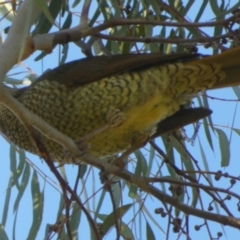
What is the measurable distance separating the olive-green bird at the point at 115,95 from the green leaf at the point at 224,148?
31 cm

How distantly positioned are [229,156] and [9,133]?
0.90 metres

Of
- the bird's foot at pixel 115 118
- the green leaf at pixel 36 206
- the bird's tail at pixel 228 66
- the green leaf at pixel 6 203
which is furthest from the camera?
the green leaf at pixel 6 203

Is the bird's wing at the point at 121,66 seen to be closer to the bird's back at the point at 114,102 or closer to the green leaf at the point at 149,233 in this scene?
the bird's back at the point at 114,102

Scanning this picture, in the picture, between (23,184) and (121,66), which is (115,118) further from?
(23,184)

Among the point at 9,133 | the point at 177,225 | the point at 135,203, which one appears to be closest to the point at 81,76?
the point at 9,133

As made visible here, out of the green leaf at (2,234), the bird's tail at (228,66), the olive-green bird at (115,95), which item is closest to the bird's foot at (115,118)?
the olive-green bird at (115,95)

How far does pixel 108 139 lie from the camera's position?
9.14ft

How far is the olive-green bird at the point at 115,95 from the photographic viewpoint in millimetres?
2684

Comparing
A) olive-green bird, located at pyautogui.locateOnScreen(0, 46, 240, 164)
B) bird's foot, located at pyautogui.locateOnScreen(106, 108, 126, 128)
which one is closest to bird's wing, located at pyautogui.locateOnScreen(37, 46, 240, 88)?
olive-green bird, located at pyautogui.locateOnScreen(0, 46, 240, 164)

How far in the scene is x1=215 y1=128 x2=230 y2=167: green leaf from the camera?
9.82 feet

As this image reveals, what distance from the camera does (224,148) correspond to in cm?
308

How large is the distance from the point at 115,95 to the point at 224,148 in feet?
2.03

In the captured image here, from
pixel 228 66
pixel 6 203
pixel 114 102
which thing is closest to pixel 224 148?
pixel 228 66

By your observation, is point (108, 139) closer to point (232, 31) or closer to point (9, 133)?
point (9, 133)
